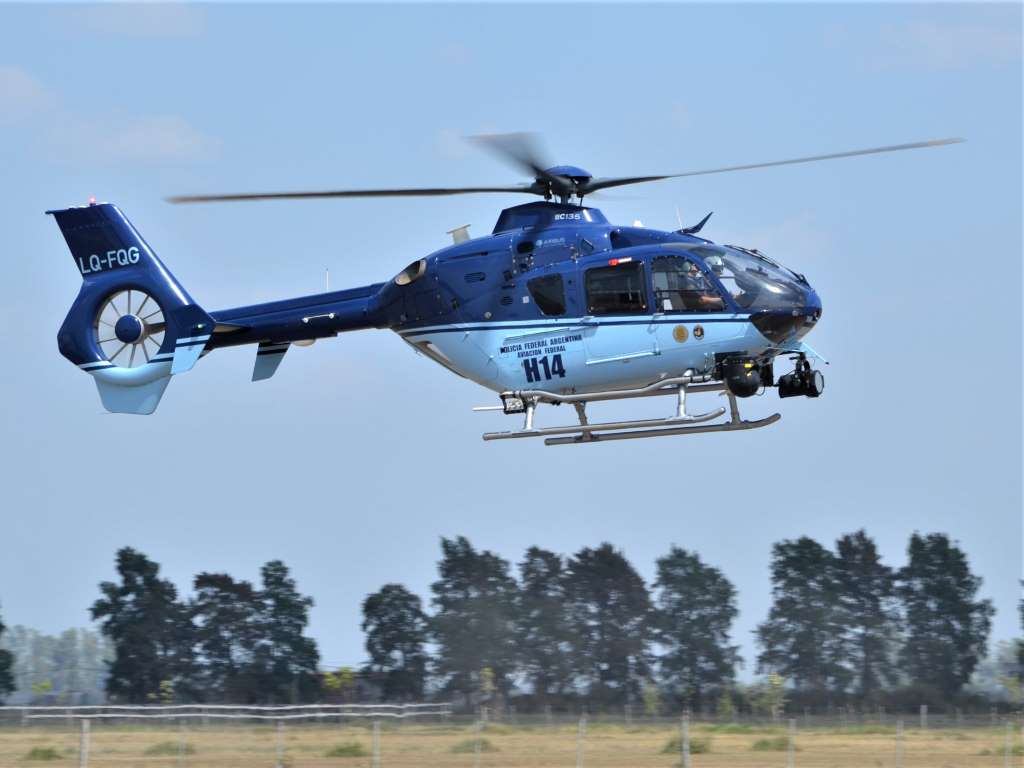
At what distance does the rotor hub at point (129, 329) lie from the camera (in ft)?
91.9

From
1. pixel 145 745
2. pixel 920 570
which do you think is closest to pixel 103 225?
pixel 145 745

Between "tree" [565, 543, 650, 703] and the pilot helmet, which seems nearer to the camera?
the pilot helmet

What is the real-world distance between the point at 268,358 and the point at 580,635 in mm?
34616

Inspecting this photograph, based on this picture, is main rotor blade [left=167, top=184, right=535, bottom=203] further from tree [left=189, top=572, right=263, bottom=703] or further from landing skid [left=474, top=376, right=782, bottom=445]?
tree [left=189, top=572, right=263, bottom=703]

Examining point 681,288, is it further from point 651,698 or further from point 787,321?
point 651,698

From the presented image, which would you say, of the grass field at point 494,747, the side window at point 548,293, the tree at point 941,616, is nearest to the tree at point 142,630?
the grass field at point 494,747

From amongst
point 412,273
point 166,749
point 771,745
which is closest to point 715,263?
point 412,273

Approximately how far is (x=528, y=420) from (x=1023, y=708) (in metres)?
35.0

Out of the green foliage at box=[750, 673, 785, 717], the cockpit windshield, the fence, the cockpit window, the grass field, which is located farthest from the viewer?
the green foliage at box=[750, 673, 785, 717]

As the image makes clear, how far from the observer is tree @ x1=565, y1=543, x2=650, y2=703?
190 ft

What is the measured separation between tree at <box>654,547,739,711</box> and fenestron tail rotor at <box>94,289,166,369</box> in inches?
1306

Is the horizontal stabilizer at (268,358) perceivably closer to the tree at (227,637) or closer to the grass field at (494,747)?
the grass field at (494,747)

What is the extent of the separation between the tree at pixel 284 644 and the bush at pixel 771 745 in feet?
76.0

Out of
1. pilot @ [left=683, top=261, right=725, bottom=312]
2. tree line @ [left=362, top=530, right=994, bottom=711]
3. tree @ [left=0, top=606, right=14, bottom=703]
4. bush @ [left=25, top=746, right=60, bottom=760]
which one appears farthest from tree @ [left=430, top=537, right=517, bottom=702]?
pilot @ [left=683, top=261, right=725, bottom=312]
